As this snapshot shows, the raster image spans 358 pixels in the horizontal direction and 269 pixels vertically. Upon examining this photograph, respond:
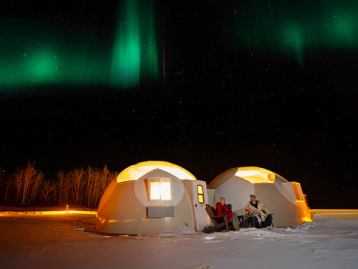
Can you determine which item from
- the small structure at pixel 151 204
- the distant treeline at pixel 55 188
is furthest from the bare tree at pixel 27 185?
the small structure at pixel 151 204

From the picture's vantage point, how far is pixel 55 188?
62.4m

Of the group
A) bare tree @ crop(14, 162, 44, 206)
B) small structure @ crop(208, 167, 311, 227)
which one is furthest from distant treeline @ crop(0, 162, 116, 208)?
small structure @ crop(208, 167, 311, 227)

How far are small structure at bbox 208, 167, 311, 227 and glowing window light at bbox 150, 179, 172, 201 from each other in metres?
3.41

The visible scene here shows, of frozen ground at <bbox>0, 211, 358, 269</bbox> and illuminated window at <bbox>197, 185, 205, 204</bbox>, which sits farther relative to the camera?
illuminated window at <bbox>197, 185, 205, 204</bbox>

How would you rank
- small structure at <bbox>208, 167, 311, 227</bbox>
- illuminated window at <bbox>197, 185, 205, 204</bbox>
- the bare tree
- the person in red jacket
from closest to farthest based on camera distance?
the person in red jacket, illuminated window at <bbox>197, 185, 205, 204</bbox>, small structure at <bbox>208, 167, 311, 227</bbox>, the bare tree

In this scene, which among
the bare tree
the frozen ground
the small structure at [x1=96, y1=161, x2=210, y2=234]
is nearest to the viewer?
the frozen ground

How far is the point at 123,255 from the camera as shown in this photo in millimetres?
8414

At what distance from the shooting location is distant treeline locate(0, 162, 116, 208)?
194 ft

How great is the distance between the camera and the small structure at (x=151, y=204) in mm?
14797

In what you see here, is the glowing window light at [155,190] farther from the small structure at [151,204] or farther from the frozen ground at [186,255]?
the frozen ground at [186,255]

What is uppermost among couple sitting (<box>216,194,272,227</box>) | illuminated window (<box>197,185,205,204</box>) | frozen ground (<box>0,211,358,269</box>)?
A: illuminated window (<box>197,185,205,204</box>)

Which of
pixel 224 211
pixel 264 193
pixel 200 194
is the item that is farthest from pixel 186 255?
pixel 264 193

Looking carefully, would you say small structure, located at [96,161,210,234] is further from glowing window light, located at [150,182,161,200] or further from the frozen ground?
the frozen ground

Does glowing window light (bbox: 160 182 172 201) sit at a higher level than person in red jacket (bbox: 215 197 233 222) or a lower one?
higher
